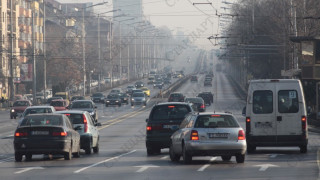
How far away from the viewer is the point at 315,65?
60.4m

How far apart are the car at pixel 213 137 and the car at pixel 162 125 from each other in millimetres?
4226

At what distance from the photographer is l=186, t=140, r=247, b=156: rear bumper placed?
21.7m

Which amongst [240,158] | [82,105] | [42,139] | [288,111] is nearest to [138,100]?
[82,105]

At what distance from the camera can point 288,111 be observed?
26.2 meters

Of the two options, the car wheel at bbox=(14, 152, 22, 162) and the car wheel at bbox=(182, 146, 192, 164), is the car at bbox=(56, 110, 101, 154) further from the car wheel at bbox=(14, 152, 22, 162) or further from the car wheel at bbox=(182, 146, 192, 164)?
the car wheel at bbox=(182, 146, 192, 164)

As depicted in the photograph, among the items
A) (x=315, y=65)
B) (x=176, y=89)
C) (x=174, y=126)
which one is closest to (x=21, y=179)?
(x=174, y=126)

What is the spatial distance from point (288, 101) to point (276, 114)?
0.57 meters

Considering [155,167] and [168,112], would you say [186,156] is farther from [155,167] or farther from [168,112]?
[168,112]

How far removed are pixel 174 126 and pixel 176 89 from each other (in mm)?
111107

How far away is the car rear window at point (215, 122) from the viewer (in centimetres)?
2198

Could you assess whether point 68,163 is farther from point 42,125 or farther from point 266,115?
point 266,115

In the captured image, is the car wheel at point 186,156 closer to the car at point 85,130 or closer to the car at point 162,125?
the car at point 162,125

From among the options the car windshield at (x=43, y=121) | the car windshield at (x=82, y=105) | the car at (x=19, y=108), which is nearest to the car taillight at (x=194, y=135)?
the car windshield at (x=43, y=121)

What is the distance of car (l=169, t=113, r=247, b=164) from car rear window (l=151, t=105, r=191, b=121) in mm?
4567
